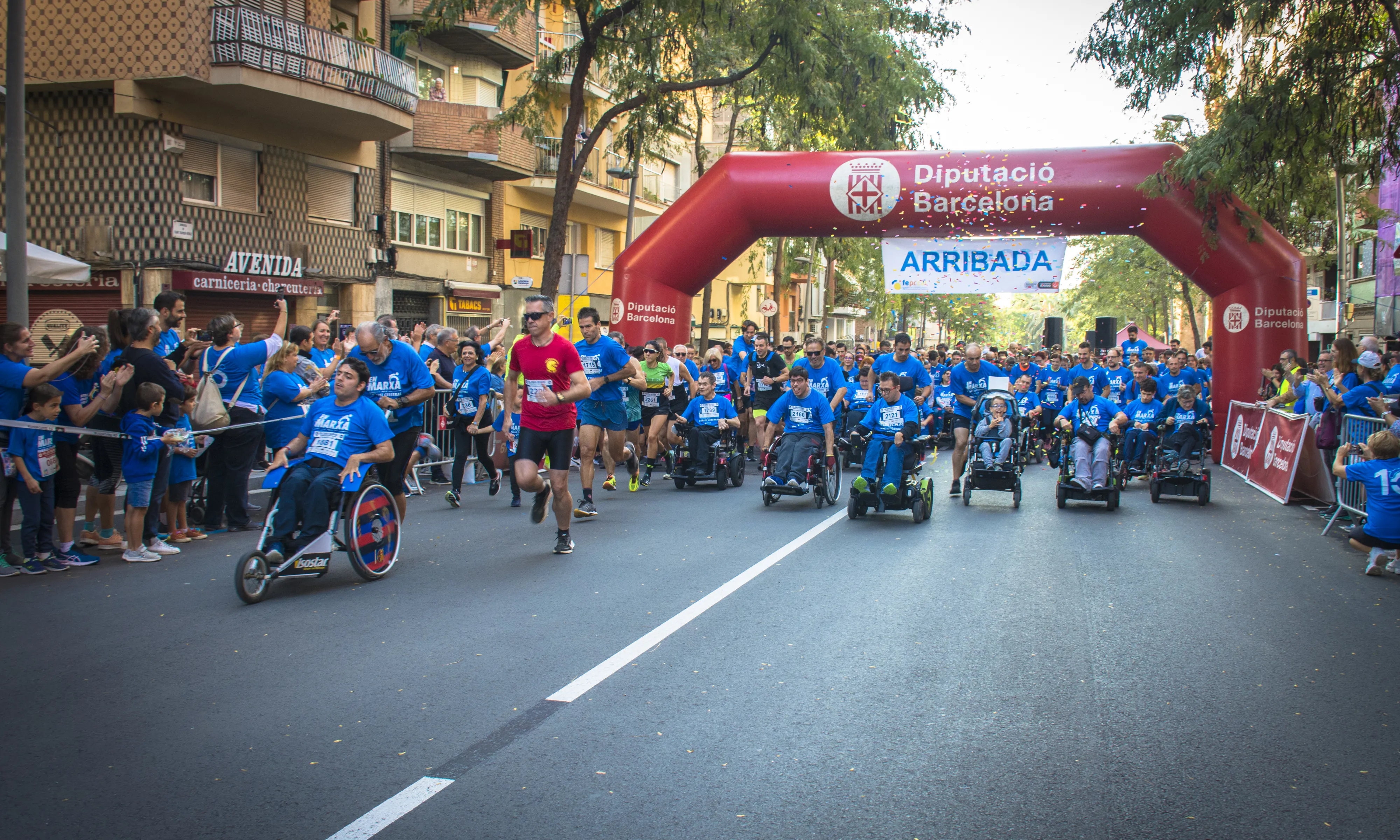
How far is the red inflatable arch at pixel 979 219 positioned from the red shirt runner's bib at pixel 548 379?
373 inches

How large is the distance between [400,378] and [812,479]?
4.74m

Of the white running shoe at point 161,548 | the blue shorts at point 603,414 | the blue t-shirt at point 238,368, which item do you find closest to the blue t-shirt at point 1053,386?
the blue shorts at point 603,414

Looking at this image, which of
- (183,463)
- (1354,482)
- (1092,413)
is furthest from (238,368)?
(1354,482)

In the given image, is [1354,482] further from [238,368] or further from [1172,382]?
[238,368]

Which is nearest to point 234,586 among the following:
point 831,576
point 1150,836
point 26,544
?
point 26,544

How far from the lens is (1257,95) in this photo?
42.1ft

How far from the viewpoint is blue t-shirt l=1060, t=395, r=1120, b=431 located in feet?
43.5

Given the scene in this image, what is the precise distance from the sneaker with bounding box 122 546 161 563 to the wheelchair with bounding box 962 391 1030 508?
834 cm

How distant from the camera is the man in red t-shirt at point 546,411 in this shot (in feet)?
30.4

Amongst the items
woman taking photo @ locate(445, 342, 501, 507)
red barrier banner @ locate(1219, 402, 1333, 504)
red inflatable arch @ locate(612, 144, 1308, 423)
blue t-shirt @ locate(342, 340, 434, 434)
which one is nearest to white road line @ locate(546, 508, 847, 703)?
blue t-shirt @ locate(342, 340, 434, 434)

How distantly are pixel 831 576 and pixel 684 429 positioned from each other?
6.35m

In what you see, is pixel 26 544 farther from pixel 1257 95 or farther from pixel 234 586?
pixel 1257 95

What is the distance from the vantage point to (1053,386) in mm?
22000

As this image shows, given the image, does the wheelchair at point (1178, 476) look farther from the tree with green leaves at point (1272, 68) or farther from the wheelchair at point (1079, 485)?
the tree with green leaves at point (1272, 68)
